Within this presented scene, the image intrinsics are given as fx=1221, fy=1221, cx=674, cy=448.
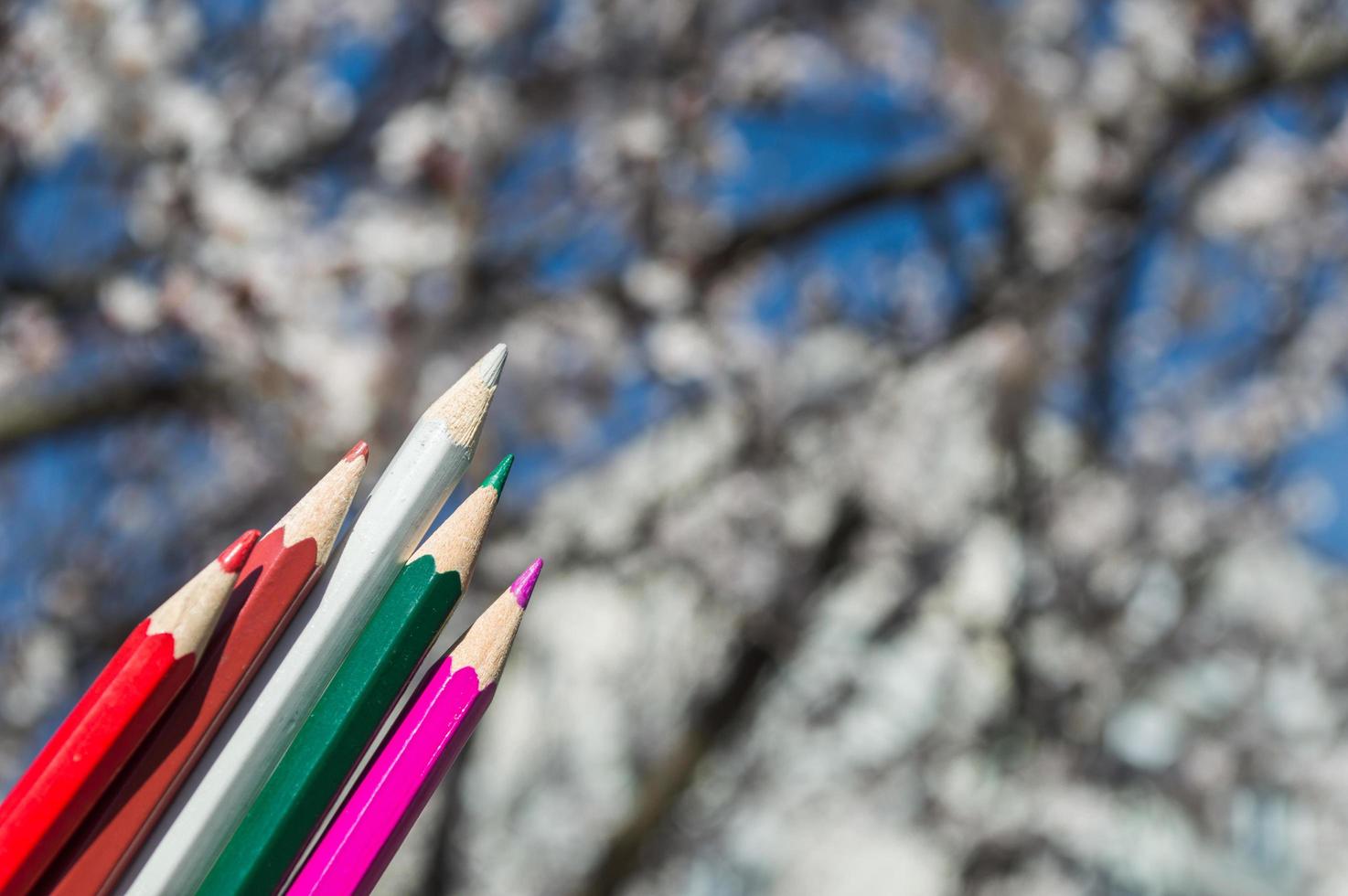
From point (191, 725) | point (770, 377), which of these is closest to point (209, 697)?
point (191, 725)

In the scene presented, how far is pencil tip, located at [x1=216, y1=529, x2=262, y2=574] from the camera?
559 millimetres

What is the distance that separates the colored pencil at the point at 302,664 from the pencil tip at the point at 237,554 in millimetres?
38

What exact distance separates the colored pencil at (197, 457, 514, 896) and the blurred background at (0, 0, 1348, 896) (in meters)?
1.55

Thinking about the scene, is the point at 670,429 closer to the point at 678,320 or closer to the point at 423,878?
the point at 678,320

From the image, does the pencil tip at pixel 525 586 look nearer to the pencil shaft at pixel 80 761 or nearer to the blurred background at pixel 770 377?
the pencil shaft at pixel 80 761

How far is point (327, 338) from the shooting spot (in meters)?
2.71

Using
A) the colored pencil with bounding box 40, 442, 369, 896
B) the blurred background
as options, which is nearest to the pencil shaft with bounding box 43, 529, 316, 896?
the colored pencil with bounding box 40, 442, 369, 896

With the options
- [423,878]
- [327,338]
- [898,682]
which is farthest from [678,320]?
[898,682]

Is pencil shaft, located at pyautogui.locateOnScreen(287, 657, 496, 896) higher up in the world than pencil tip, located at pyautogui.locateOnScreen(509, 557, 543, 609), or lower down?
lower down

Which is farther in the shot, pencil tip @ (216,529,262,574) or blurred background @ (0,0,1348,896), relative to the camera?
blurred background @ (0,0,1348,896)

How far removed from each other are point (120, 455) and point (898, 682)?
454 centimetres

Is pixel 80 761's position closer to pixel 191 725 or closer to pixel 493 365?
pixel 191 725

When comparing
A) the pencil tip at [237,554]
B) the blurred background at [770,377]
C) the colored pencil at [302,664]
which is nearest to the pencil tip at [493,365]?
the colored pencil at [302,664]

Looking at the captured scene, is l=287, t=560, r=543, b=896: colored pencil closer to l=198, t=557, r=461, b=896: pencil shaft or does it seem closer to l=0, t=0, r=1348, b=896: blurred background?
l=198, t=557, r=461, b=896: pencil shaft
